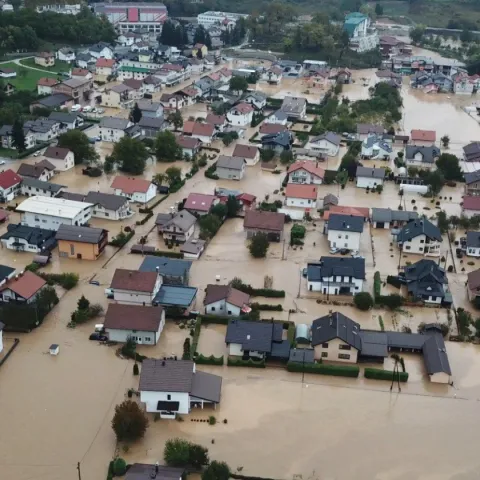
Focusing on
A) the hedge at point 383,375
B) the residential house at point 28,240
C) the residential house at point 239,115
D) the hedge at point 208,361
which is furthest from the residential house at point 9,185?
the hedge at point 383,375

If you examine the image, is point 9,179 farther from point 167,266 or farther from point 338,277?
point 338,277

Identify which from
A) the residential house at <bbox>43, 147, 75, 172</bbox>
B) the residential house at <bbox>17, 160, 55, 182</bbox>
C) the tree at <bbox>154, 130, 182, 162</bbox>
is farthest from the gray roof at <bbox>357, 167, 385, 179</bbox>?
the residential house at <bbox>17, 160, 55, 182</bbox>

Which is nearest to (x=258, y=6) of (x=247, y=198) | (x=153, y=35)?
(x=153, y=35)

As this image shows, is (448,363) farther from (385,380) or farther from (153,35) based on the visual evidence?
(153,35)

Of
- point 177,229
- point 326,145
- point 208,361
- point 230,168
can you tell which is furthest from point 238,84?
point 208,361

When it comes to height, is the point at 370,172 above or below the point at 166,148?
above

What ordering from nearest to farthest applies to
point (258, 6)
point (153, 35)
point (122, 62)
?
point (122, 62), point (153, 35), point (258, 6)

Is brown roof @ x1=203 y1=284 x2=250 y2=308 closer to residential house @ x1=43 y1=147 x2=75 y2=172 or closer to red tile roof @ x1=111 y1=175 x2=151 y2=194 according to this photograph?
red tile roof @ x1=111 y1=175 x2=151 y2=194
